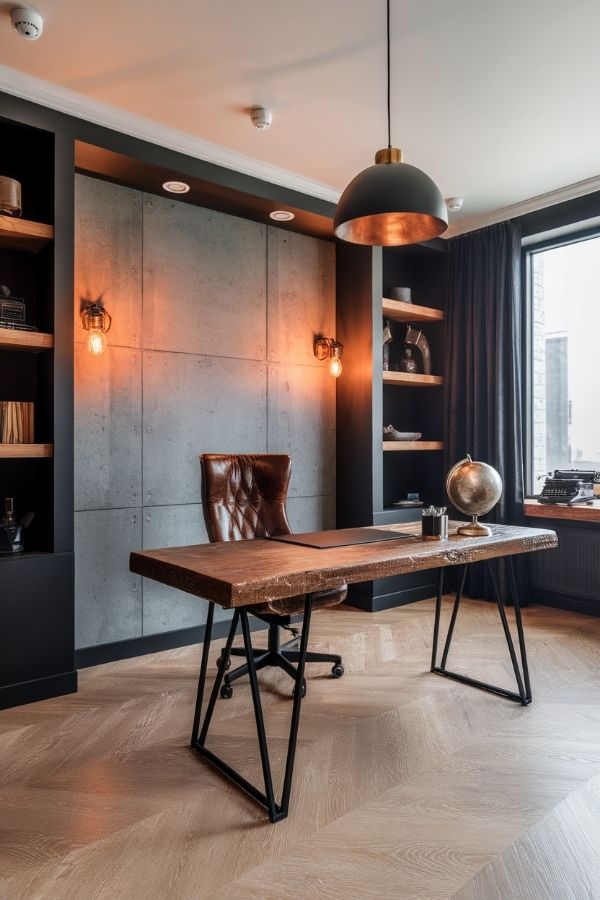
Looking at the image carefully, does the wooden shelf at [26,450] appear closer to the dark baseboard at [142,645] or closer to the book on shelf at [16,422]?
the book on shelf at [16,422]

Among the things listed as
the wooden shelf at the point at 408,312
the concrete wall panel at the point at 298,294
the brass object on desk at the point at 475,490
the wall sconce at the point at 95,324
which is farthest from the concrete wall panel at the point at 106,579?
the wooden shelf at the point at 408,312

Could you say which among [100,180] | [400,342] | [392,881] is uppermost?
[100,180]

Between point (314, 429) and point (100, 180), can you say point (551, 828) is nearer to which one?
point (314, 429)

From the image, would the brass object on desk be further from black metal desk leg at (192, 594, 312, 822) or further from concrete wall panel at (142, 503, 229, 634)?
concrete wall panel at (142, 503, 229, 634)

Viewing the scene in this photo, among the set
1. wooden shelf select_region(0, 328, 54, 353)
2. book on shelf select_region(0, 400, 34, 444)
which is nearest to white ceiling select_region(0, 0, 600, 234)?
wooden shelf select_region(0, 328, 54, 353)

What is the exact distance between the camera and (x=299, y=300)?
4.41 metres

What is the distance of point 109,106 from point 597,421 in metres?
3.61

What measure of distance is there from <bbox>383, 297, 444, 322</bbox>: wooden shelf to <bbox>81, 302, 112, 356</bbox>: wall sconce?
6.78 ft

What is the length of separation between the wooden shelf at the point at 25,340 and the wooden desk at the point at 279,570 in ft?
4.11

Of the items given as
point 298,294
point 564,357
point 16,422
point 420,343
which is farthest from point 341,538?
A: point 564,357

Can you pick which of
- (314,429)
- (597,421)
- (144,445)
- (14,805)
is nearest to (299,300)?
(314,429)

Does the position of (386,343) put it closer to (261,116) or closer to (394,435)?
(394,435)

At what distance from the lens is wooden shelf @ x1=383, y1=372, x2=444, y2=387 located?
4.57 m

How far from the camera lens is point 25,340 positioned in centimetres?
289
